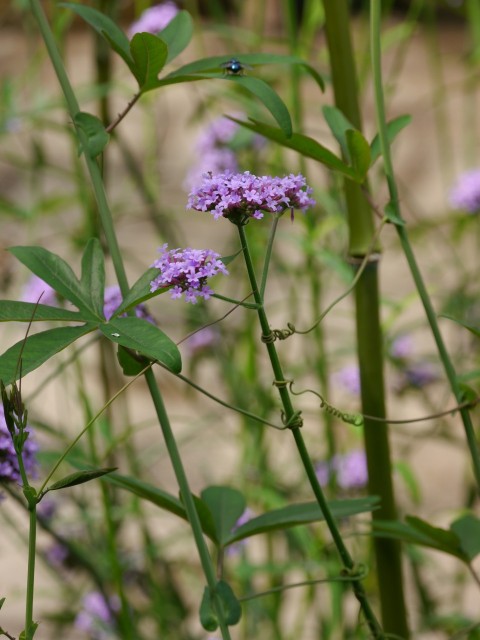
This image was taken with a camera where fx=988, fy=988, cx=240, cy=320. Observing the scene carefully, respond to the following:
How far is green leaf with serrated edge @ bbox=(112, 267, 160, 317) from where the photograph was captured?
0.42m

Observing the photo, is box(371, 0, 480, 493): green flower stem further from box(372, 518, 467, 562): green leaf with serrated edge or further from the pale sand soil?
the pale sand soil

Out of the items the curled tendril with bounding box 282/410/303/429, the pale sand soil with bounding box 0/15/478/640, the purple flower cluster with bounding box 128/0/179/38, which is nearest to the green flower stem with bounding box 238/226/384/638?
the curled tendril with bounding box 282/410/303/429

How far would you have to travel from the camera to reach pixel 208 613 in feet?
1.48

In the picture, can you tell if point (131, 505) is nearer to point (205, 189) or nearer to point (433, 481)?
point (205, 189)

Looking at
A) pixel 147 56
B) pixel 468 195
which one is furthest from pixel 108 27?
pixel 468 195

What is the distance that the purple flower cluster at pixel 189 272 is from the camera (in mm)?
401

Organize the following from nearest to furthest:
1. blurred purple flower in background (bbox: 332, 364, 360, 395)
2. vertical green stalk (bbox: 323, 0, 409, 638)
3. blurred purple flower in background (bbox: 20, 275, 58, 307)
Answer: vertical green stalk (bbox: 323, 0, 409, 638)
blurred purple flower in background (bbox: 20, 275, 58, 307)
blurred purple flower in background (bbox: 332, 364, 360, 395)

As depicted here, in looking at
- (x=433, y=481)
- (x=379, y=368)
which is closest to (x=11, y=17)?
(x=433, y=481)

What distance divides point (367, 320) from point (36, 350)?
253mm

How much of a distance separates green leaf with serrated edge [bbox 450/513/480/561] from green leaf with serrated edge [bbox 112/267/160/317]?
242 mm

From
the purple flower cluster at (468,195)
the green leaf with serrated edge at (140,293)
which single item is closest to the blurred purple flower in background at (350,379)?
the purple flower cluster at (468,195)

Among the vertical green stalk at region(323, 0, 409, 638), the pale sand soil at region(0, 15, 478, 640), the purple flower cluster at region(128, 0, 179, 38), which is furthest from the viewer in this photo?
the pale sand soil at region(0, 15, 478, 640)

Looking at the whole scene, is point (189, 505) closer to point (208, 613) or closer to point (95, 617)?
point (208, 613)

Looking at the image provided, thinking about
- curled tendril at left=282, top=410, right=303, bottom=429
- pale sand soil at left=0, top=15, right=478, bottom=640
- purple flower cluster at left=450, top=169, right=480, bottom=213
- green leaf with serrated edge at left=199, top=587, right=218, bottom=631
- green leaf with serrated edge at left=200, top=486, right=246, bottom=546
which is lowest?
green leaf with serrated edge at left=199, top=587, right=218, bottom=631
